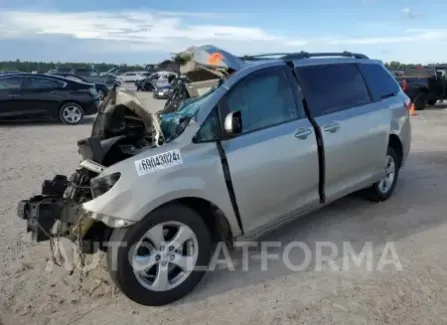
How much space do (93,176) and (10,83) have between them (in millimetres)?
11937

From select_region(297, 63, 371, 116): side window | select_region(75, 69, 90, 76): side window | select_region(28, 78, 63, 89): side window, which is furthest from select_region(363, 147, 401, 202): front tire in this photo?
select_region(75, 69, 90, 76): side window

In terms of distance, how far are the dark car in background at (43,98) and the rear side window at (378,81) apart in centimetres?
1117

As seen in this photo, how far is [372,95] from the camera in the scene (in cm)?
552

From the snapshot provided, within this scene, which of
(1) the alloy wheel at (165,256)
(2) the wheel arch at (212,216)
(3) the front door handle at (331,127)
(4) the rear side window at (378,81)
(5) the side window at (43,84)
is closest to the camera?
(1) the alloy wheel at (165,256)

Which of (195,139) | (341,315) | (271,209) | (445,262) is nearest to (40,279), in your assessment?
(195,139)

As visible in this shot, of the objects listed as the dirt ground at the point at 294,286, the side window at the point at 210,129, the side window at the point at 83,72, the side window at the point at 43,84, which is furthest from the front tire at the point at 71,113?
the side window at the point at 83,72

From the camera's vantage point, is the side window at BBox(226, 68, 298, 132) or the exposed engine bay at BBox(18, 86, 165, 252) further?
the side window at BBox(226, 68, 298, 132)

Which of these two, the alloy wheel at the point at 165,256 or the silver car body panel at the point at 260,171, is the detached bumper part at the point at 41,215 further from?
the alloy wheel at the point at 165,256

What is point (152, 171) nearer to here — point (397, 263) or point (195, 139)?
point (195, 139)

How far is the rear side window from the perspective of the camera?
18.3 ft

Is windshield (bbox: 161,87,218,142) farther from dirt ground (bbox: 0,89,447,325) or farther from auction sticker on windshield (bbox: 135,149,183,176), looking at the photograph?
dirt ground (bbox: 0,89,447,325)

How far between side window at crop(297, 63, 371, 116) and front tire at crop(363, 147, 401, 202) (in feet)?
3.06

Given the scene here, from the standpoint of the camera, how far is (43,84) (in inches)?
567

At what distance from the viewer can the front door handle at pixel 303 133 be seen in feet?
14.2
